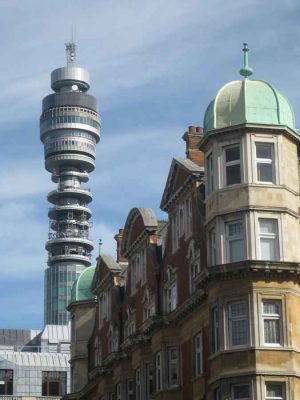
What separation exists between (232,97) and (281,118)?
2.50 meters

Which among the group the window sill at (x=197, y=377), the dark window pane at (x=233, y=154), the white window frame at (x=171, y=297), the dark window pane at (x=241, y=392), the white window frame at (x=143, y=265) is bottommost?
the dark window pane at (x=241, y=392)

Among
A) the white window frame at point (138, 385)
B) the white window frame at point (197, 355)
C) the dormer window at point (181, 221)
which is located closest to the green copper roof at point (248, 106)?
the dormer window at point (181, 221)

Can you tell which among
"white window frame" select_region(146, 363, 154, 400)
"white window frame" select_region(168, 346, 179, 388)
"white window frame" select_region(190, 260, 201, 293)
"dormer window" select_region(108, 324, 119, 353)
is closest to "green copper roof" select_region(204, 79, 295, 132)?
"white window frame" select_region(190, 260, 201, 293)

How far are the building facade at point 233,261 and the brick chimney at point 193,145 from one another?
0.09 metres

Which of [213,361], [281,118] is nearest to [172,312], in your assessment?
[213,361]

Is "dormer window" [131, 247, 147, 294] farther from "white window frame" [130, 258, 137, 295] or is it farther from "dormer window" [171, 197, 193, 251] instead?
"dormer window" [171, 197, 193, 251]

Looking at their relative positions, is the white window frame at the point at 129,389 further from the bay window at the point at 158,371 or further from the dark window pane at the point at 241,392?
the dark window pane at the point at 241,392

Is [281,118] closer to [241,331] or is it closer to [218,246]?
[218,246]

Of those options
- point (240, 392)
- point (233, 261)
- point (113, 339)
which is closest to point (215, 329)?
point (233, 261)

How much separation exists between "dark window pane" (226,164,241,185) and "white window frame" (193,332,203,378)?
7914 millimetres

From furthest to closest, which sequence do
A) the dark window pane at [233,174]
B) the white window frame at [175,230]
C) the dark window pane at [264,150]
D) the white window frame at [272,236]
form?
the white window frame at [175,230] < the dark window pane at [264,150] < the dark window pane at [233,174] < the white window frame at [272,236]

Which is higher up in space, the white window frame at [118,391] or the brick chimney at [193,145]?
the brick chimney at [193,145]

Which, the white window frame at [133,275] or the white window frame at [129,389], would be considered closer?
the white window frame at [129,389]

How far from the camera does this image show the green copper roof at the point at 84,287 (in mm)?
82625
